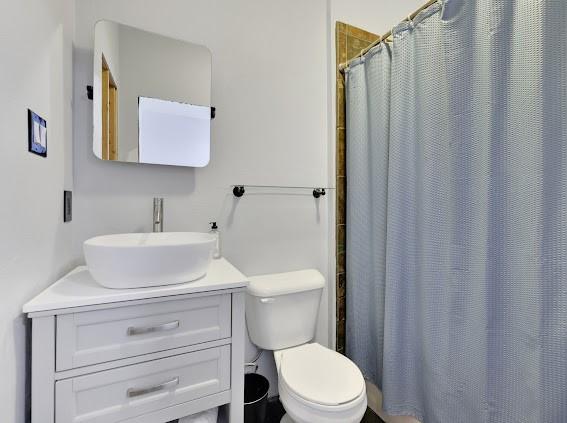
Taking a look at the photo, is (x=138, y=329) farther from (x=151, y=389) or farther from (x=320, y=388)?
(x=320, y=388)

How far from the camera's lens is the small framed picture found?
2.67ft

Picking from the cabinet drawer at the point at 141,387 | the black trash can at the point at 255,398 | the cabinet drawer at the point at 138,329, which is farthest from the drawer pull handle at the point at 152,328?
the black trash can at the point at 255,398

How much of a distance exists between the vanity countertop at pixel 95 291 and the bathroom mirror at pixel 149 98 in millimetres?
546

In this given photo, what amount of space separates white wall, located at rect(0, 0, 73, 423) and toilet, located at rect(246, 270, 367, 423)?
0.85m

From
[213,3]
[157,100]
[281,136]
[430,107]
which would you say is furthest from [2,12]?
[430,107]

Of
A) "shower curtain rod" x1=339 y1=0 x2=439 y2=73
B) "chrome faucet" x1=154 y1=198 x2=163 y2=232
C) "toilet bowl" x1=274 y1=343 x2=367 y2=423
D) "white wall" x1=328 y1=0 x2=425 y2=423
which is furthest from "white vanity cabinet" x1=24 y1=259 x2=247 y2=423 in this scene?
"shower curtain rod" x1=339 y1=0 x2=439 y2=73

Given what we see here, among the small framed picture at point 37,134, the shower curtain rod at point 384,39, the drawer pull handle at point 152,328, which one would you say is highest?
the shower curtain rod at point 384,39

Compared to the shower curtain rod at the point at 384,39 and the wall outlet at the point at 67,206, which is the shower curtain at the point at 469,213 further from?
the wall outlet at the point at 67,206

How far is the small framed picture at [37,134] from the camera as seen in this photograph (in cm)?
81

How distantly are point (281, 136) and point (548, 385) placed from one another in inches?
58.0

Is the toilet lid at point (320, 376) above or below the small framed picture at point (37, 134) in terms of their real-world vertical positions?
below

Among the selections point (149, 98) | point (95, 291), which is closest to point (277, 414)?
point (95, 291)

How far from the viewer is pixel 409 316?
129 centimetres

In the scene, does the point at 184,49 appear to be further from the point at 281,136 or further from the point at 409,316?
the point at 409,316
